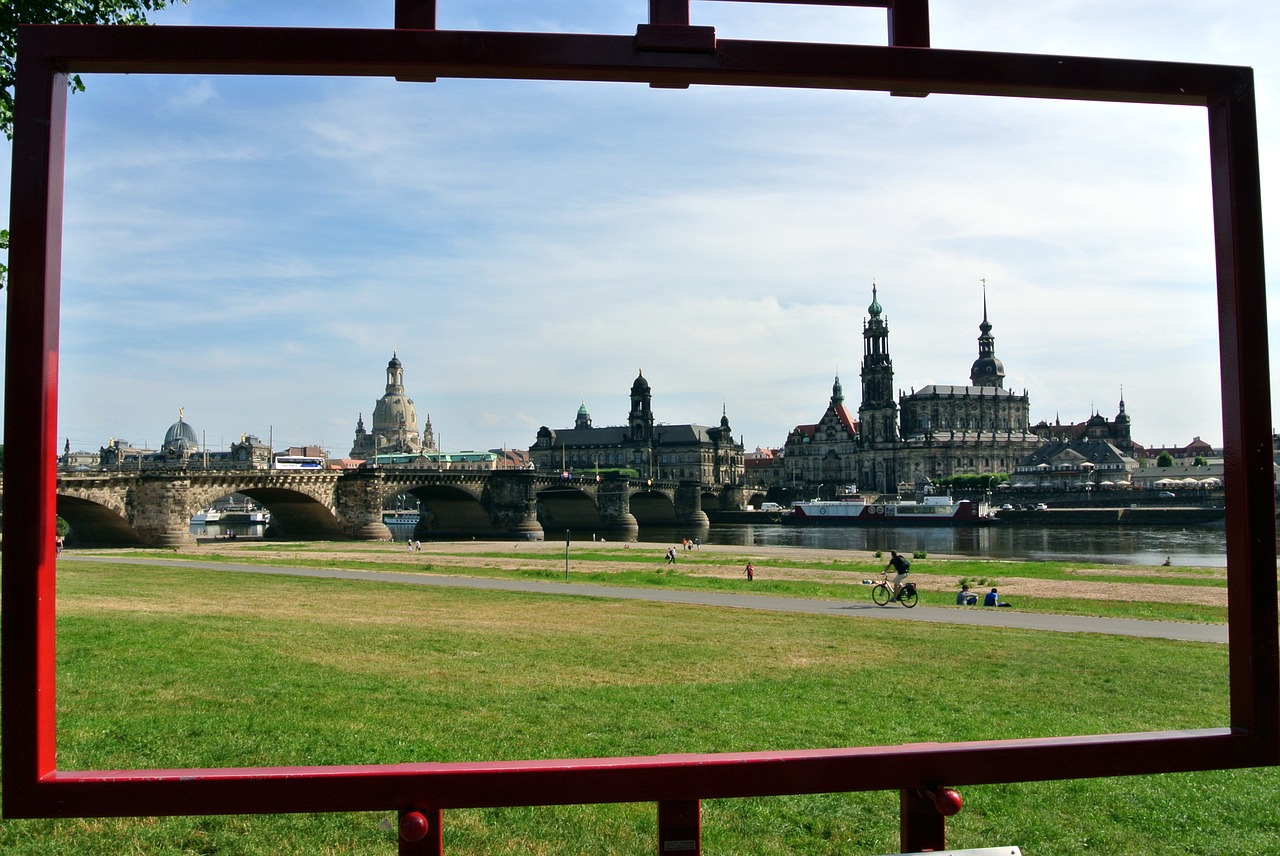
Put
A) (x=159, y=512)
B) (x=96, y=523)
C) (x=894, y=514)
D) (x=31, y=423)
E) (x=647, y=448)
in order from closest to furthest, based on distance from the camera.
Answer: (x=31, y=423) < (x=159, y=512) < (x=96, y=523) < (x=894, y=514) < (x=647, y=448)

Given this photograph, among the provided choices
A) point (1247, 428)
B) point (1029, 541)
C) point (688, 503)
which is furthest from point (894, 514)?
point (1247, 428)

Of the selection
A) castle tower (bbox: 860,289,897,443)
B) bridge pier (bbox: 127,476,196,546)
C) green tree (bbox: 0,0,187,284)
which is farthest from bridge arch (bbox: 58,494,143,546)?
castle tower (bbox: 860,289,897,443)

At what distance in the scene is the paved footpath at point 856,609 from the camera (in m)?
18.0

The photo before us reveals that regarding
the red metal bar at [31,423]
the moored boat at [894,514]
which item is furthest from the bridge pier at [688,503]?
the red metal bar at [31,423]

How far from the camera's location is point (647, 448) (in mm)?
A: 166125

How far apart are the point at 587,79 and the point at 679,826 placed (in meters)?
2.62

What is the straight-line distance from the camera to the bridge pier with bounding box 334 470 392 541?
68.5 meters

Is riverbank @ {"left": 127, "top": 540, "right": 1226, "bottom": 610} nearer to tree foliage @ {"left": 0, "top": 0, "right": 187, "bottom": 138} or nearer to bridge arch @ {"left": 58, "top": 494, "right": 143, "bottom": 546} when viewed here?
bridge arch @ {"left": 58, "top": 494, "right": 143, "bottom": 546}

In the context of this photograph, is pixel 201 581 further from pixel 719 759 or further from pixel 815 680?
pixel 719 759

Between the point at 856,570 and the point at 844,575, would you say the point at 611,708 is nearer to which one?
the point at 844,575

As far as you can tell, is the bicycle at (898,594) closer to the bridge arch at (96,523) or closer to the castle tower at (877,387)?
the bridge arch at (96,523)

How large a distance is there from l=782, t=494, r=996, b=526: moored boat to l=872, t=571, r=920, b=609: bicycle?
81.2 metres

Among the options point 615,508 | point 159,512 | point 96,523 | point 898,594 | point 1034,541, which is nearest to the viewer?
point 898,594

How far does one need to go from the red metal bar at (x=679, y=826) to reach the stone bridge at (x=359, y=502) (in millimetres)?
53000
